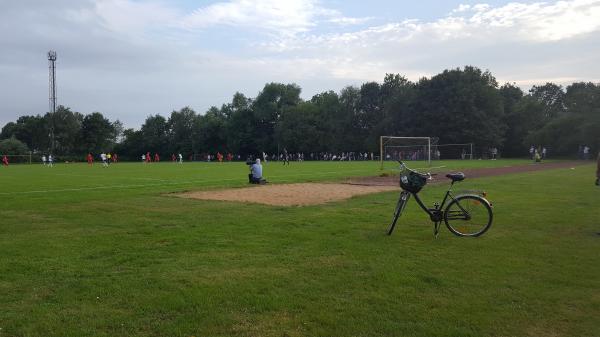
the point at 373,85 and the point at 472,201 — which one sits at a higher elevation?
the point at 373,85

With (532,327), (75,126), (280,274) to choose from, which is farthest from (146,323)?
(75,126)

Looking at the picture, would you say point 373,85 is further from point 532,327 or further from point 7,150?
point 532,327

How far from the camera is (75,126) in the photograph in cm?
10838

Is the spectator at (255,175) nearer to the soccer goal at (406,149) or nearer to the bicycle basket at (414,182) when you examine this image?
the bicycle basket at (414,182)

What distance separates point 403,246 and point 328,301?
10.4ft

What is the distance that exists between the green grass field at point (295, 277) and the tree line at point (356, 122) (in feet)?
200

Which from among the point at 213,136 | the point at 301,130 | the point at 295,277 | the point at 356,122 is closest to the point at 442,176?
the point at 295,277

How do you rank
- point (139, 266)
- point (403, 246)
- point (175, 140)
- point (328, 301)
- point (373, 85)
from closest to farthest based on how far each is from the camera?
point (328, 301) < point (139, 266) < point (403, 246) < point (373, 85) < point (175, 140)

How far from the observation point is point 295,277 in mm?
6168

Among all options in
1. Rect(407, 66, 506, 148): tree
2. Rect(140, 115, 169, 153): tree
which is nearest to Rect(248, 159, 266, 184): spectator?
Rect(407, 66, 506, 148): tree

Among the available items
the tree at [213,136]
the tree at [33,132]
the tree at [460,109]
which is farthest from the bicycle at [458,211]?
the tree at [33,132]

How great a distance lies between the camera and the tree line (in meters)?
72.3

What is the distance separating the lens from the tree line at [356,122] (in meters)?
72.3

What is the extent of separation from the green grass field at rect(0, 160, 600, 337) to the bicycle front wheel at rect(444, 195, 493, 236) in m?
0.23
